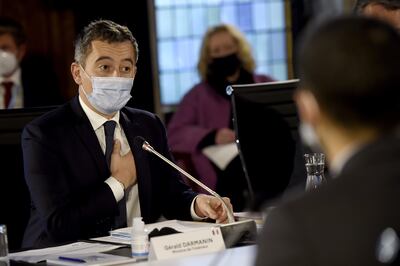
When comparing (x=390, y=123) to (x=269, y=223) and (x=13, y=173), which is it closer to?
(x=269, y=223)

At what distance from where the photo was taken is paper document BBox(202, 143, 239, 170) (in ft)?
17.5

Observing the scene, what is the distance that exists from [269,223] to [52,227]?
60.2 inches

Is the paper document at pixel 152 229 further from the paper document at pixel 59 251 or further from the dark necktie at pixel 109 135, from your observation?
the dark necktie at pixel 109 135

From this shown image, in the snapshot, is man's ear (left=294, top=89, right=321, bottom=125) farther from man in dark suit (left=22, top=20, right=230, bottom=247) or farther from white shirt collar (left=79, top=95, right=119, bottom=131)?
white shirt collar (left=79, top=95, right=119, bottom=131)

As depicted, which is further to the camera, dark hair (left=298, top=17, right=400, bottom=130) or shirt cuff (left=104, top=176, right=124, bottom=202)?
shirt cuff (left=104, top=176, right=124, bottom=202)

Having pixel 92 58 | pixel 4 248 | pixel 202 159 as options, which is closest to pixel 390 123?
pixel 4 248

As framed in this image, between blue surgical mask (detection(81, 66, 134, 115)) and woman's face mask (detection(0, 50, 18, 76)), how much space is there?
2.54 meters

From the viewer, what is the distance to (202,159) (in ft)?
18.0

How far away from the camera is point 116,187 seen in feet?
9.07

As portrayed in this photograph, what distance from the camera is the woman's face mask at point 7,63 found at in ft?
17.6

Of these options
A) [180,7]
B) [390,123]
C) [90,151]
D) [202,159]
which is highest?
[180,7]

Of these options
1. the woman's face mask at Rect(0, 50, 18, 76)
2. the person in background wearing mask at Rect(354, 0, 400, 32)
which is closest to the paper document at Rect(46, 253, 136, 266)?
the person in background wearing mask at Rect(354, 0, 400, 32)

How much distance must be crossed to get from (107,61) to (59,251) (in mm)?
722

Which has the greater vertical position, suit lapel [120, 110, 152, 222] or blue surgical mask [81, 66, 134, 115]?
blue surgical mask [81, 66, 134, 115]
